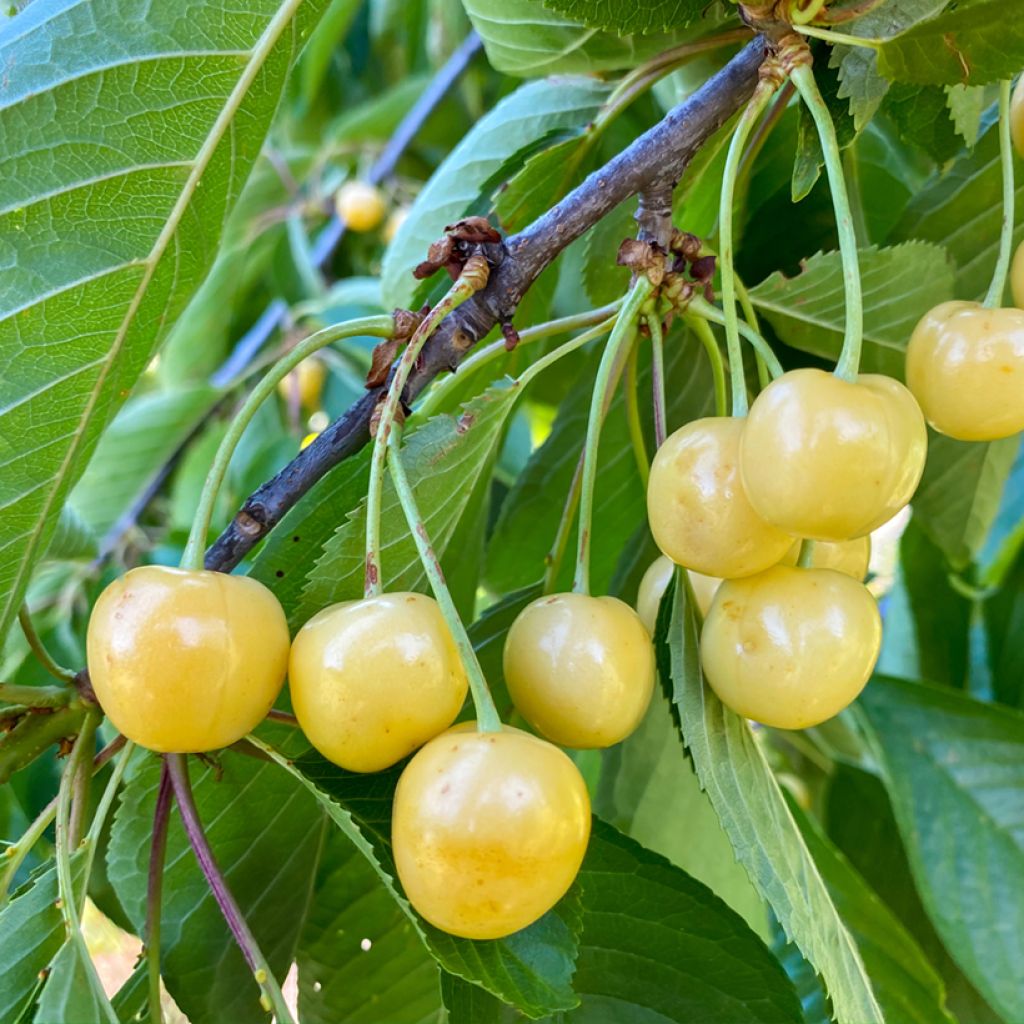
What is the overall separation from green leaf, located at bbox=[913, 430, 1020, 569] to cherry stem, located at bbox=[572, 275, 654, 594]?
1.07 feet

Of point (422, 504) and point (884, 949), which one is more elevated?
point (422, 504)

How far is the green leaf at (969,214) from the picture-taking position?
0.81m

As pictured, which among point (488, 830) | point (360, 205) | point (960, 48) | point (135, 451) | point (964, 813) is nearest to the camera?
point (488, 830)

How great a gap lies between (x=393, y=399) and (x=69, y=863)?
1.06 feet

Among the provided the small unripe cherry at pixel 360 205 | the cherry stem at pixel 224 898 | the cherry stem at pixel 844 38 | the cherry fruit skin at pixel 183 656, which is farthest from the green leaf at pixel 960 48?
the small unripe cherry at pixel 360 205

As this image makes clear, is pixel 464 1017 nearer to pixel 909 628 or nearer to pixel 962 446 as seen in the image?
pixel 962 446

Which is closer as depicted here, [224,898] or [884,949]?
[224,898]

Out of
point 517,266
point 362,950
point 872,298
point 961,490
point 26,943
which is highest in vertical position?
point 517,266

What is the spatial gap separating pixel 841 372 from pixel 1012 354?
13cm

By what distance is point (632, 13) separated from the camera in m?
0.68

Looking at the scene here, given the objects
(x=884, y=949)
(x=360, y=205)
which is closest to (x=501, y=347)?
(x=884, y=949)

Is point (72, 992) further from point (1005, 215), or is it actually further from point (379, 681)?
point (1005, 215)

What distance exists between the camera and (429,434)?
619 millimetres

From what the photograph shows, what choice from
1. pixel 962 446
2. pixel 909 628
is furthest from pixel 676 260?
pixel 909 628
